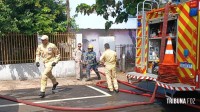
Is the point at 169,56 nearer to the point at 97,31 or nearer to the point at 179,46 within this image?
the point at 179,46

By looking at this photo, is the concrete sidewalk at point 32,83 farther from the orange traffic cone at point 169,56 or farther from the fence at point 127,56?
the orange traffic cone at point 169,56

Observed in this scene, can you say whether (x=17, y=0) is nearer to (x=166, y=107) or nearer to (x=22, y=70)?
(x=22, y=70)

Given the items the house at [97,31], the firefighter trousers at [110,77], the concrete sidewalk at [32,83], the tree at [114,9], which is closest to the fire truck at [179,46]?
the firefighter trousers at [110,77]

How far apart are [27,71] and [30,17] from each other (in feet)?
7.42

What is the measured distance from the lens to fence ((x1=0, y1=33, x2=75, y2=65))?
11719 millimetres

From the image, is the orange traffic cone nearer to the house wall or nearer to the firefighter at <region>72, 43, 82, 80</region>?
the firefighter at <region>72, 43, 82, 80</region>

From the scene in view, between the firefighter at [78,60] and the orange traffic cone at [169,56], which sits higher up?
the orange traffic cone at [169,56]

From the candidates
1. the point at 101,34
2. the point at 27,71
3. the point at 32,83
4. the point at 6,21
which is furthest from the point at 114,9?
the point at 32,83

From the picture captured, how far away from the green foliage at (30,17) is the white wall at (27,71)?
1441 millimetres

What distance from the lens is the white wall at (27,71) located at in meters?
11.6

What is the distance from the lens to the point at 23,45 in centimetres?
1209

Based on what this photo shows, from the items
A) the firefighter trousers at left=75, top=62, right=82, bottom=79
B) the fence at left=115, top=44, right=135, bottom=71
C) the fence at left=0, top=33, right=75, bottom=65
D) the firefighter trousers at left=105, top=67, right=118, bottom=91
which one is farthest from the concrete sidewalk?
the fence at left=115, top=44, right=135, bottom=71

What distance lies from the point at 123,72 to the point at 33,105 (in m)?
7.69

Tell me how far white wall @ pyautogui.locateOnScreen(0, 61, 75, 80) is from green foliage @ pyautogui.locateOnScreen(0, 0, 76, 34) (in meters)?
1.44
